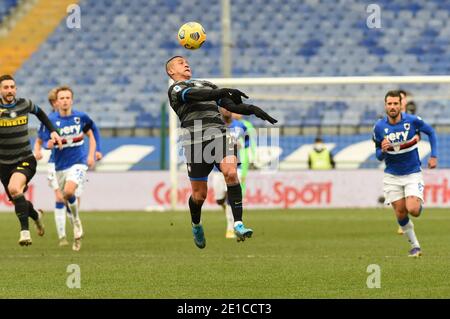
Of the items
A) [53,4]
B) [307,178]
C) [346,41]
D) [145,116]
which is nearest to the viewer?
[307,178]

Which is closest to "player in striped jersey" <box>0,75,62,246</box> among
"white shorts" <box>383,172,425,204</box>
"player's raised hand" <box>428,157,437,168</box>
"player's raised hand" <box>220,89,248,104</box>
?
"player's raised hand" <box>220,89,248,104</box>

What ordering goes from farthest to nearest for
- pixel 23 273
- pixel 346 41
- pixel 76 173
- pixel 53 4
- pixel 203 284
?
pixel 53 4 → pixel 346 41 → pixel 76 173 → pixel 23 273 → pixel 203 284

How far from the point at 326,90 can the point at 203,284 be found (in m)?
22.2

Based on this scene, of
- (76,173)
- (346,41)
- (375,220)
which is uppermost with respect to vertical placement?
(346,41)

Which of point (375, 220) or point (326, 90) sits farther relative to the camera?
point (326, 90)

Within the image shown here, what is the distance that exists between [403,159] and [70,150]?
5.28 m

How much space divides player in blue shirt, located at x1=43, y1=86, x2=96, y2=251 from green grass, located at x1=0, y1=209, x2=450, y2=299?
931mm

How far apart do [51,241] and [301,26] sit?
18.9 meters

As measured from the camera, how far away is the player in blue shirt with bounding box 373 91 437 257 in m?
14.8

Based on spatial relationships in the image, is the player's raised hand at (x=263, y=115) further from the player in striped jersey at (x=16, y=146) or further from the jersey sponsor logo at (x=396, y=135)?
the player in striped jersey at (x=16, y=146)

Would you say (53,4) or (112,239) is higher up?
(53,4)
